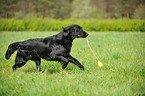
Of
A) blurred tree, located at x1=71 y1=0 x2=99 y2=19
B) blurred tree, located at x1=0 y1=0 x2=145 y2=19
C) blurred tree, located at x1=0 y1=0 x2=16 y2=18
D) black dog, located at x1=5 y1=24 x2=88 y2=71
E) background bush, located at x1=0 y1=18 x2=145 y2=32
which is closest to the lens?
black dog, located at x1=5 y1=24 x2=88 y2=71

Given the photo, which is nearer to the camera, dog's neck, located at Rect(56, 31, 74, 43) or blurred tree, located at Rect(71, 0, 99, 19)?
dog's neck, located at Rect(56, 31, 74, 43)

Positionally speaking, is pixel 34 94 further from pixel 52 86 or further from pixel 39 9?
pixel 39 9

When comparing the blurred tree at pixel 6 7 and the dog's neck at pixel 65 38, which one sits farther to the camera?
the blurred tree at pixel 6 7

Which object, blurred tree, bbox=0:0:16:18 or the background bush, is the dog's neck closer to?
the background bush

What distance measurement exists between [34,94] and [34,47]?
1357 millimetres

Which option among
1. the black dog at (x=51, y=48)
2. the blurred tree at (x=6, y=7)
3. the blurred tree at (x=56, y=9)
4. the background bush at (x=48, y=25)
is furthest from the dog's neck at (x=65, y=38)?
the blurred tree at (x=6, y=7)

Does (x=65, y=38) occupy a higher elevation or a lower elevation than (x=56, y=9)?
lower

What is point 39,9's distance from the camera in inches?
1471

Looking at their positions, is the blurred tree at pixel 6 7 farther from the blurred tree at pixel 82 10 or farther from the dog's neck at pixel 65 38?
the dog's neck at pixel 65 38

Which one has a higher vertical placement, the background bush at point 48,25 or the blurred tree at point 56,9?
the blurred tree at point 56,9

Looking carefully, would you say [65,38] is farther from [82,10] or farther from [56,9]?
[56,9]

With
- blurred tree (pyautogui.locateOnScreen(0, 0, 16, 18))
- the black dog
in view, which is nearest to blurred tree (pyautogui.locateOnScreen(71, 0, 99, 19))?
blurred tree (pyautogui.locateOnScreen(0, 0, 16, 18))

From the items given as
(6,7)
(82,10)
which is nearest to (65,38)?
(6,7)

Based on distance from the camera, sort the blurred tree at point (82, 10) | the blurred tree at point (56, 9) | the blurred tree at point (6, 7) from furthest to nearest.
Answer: the blurred tree at point (82, 10) < the blurred tree at point (56, 9) < the blurred tree at point (6, 7)
